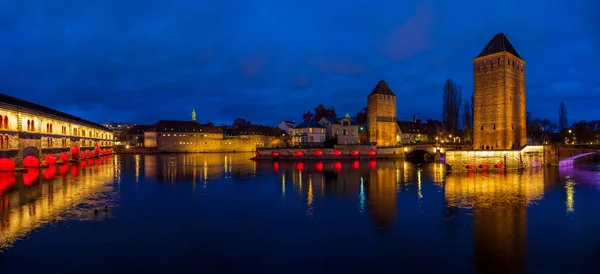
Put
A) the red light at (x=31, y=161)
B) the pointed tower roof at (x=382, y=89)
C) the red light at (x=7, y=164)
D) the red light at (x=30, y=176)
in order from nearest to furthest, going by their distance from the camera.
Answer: the red light at (x=30, y=176) < the red light at (x=7, y=164) < the red light at (x=31, y=161) < the pointed tower roof at (x=382, y=89)

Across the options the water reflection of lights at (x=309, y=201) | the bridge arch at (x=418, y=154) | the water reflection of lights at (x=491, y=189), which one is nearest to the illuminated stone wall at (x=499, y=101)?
the water reflection of lights at (x=491, y=189)

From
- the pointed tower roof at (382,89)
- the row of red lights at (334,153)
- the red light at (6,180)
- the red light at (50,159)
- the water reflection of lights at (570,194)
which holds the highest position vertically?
the pointed tower roof at (382,89)

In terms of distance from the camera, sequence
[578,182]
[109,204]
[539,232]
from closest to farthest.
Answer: [539,232]
[109,204]
[578,182]

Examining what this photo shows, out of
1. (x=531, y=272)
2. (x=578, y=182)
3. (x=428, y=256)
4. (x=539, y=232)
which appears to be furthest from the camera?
(x=578, y=182)

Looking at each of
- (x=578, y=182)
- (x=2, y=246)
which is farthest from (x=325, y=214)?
(x=578, y=182)

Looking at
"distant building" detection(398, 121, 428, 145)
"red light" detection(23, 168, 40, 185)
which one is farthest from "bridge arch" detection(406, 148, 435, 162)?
"red light" detection(23, 168, 40, 185)

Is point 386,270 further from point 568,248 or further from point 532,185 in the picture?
point 532,185

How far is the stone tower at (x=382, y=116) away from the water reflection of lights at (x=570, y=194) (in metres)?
33.1

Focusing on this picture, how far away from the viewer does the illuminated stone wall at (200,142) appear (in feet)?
264

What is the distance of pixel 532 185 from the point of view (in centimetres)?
2380

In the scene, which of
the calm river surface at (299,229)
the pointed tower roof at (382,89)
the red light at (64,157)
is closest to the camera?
the calm river surface at (299,229)

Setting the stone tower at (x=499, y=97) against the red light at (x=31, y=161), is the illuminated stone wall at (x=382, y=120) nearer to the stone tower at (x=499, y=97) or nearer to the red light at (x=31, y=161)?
the stone tower at (x=499, y=97)

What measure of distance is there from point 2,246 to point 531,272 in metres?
14.6

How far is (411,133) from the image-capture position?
79.2 meters
